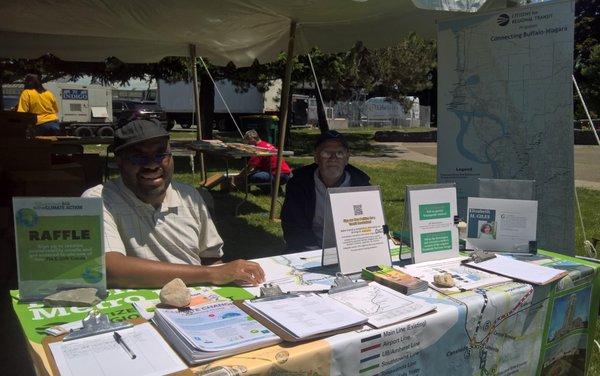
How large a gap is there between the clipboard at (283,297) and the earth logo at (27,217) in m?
0.72

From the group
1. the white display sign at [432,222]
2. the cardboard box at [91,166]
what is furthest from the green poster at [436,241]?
the cardboard box at [91,166]

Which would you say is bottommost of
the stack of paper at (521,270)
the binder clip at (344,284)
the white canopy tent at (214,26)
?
the stack of paper at (521,270)

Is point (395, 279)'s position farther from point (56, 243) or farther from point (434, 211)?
point (56, 243)

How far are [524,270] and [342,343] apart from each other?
113 centimetres

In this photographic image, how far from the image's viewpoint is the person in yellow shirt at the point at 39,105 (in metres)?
8.09

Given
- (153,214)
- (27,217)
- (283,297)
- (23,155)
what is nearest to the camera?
(27,217)

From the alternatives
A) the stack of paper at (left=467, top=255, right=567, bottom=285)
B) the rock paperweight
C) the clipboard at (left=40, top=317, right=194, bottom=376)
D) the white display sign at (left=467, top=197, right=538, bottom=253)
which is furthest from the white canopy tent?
the clipboard at (left=40, top=317, right=194, bottom=376)

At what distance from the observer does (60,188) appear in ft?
11.9

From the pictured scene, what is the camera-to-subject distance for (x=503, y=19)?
10.1 feet

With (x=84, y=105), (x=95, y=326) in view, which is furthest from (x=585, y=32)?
(x=95, y=326)

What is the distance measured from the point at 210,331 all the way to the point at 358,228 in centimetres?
84

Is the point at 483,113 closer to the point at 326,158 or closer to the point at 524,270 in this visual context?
the point at 326,158

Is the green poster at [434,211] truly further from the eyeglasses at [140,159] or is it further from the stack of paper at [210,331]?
the eyeglasses at [140,159]

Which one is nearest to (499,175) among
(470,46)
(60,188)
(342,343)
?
(470,46)
